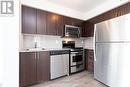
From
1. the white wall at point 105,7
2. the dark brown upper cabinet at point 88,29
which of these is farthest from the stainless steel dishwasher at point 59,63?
the white wall at point 105,7

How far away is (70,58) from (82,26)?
5.36 feet

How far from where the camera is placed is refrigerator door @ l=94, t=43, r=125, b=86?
2.47 m

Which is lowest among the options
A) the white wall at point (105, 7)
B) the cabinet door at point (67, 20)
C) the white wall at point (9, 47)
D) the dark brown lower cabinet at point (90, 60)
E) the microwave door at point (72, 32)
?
the dark brown lower cabinet at point (90, 60)

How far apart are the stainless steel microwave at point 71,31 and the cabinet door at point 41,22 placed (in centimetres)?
92

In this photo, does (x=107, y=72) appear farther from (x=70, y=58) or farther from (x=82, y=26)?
(x=82, y=26)

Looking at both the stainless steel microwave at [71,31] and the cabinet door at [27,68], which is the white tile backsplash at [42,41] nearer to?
the stainless steel microwave at [71,31]

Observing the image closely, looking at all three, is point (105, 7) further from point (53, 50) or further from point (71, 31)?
point (53, 50)

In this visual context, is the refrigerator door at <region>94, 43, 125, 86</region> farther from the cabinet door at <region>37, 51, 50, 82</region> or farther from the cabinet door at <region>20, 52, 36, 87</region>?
the cabinet door at <region>20, 52, 36, 87</region>

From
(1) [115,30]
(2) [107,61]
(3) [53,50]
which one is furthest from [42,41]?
(1) [115,30]

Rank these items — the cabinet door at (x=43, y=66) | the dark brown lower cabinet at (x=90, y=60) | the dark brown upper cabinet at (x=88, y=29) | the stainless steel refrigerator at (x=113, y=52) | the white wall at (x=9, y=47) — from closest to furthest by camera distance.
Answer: the white wall at (x=9, y=47) < the stainless steel refrigerator at (x=113, y=52) < the cabinet door at (x=43, y=66) < the dark brown lower cabinet at (x=90, y=60) < the dark brown upper cabinet at (x=88, y=29)

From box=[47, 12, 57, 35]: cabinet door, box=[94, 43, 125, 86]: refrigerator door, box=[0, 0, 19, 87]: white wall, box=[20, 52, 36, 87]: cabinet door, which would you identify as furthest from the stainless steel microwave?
box=[0, 0, 19, 87]: white wall

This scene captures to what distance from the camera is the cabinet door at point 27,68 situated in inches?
103

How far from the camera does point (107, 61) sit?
278 cm

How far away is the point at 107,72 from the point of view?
276cm
